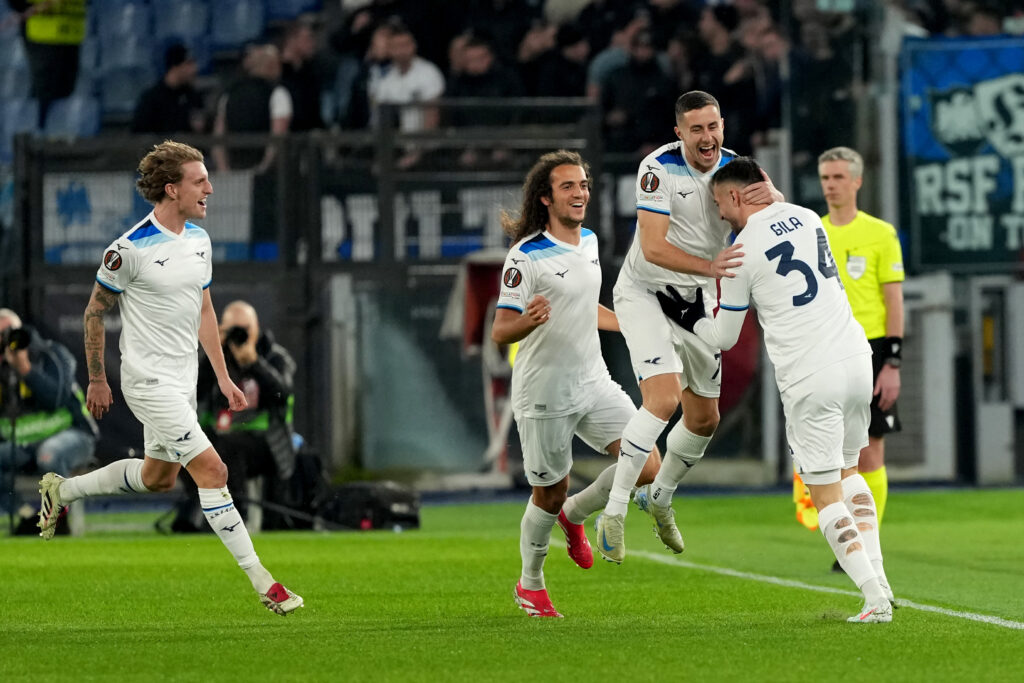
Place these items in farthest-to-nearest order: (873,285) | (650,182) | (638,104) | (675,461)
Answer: (638,104) → (873,285) → (675,461) → (650,182)

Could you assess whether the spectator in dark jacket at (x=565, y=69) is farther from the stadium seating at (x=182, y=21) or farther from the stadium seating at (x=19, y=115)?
the stadium seating at (x=19, y=115)

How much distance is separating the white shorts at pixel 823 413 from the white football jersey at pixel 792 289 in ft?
0.15

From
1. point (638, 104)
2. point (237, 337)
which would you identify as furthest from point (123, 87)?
point (237, 337)

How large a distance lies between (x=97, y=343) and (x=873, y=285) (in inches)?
177

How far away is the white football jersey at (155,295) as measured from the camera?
7.89m

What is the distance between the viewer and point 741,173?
7277 millimetres

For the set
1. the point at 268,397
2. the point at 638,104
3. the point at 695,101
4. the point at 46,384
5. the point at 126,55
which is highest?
the point at 126,55

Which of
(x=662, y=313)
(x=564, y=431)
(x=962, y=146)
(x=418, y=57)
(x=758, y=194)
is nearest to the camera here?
(x=758, y=194)

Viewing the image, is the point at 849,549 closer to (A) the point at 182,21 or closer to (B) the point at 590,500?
(B) the point at 590,500

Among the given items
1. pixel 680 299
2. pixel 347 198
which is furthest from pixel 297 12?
pixel 680 299

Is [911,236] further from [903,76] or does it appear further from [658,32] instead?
[658,32]

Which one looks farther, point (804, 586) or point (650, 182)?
point (804, 586)

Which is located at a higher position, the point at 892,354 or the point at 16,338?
the point at 16,338

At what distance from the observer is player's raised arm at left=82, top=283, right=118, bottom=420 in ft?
26.1
